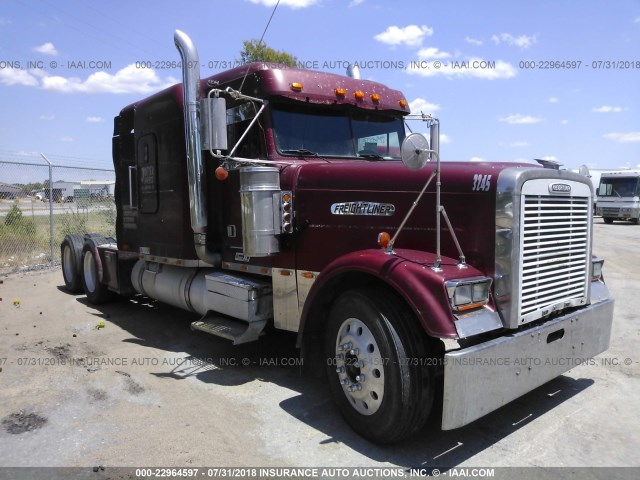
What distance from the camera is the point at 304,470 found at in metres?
3.33

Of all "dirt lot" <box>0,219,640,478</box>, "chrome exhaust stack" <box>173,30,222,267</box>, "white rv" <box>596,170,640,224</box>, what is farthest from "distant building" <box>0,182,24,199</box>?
"white rv" <box>596,170,640,224</box>

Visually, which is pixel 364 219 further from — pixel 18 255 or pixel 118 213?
pixel 18 255

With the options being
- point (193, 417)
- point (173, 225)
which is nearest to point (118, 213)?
point (173, 225)

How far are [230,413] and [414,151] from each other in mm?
2545

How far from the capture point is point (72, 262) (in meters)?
9.06

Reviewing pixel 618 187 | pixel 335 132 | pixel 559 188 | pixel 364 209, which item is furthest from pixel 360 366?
pixel 618 187

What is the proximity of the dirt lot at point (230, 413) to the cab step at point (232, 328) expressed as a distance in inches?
17.3

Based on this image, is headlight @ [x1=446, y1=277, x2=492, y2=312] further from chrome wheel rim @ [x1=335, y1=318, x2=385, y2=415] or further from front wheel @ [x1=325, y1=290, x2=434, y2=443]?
chrome wheel rim @ [x1=335, y1=318, x2=385, y2=415]

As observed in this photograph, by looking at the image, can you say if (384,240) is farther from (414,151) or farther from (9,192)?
(9,192)

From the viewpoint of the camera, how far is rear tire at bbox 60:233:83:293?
8.95 metres

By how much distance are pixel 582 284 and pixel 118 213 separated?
6367 millimetres

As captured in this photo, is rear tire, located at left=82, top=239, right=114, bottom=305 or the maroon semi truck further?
rear tire, located at left=82, top=239, right=114, bottom=305

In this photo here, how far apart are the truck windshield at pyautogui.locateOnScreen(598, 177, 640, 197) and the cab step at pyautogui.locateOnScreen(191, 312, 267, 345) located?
1063 inches

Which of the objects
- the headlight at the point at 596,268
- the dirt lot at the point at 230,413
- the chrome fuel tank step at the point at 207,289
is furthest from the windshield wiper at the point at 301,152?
the headlight at the point at 596,268
